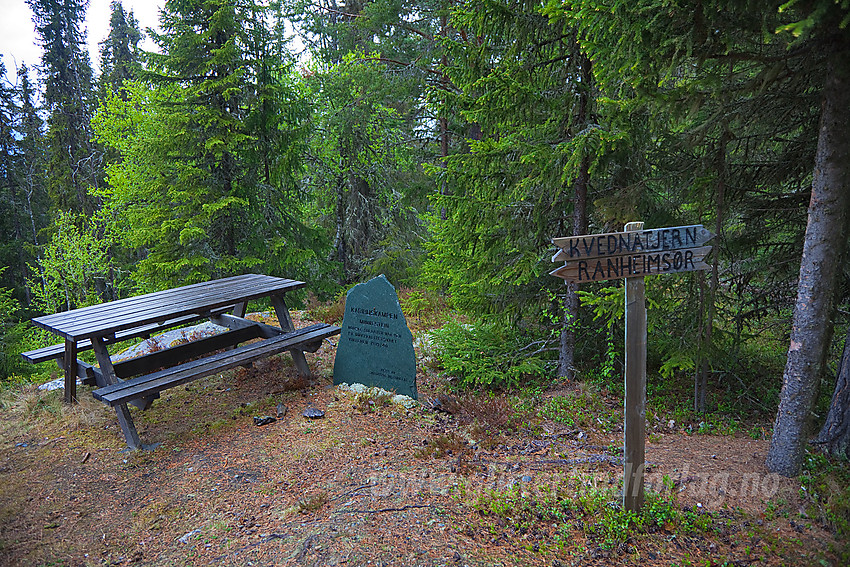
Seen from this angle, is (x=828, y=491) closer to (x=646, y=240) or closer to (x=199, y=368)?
(x=646, y=240)

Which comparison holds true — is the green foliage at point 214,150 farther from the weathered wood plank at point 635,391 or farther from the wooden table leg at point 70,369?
the weathered wood plank at point 635,391

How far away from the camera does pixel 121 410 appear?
524 centimetres

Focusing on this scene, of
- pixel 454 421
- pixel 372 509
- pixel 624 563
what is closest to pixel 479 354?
pixel 454 421

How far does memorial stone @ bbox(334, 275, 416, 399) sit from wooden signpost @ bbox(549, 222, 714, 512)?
10.3ft

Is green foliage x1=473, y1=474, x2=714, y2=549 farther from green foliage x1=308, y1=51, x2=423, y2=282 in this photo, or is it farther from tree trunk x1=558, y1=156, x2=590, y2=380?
green foliage x1=308, y1=51, x2=423, y2=282

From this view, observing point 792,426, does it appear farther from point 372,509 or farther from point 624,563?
point 372,509

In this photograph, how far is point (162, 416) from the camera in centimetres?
626

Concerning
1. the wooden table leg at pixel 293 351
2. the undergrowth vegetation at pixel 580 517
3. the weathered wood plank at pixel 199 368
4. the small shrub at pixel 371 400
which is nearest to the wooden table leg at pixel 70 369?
the weathered wood plank at pixel 199 368

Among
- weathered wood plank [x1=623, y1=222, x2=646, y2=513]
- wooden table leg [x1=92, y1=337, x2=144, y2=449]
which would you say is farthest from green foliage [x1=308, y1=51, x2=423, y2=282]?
weathered wood plank [x1=623, y1=222, x2=646, y2=513]

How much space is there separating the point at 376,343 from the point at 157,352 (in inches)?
121

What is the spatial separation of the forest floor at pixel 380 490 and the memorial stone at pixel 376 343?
0.46 meters

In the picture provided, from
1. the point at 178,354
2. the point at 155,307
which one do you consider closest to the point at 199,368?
the point at 155,307

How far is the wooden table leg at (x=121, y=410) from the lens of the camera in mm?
5266

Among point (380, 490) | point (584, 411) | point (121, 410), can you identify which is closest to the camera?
point (380, 490)
